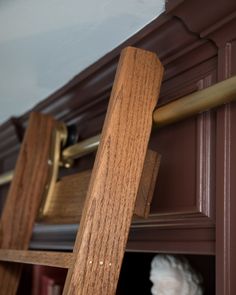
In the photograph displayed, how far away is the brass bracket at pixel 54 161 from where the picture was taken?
1001mm

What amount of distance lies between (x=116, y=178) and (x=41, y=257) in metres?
0.17

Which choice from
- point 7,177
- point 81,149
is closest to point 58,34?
point 81,149

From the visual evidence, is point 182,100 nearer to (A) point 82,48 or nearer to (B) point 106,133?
(B) point 106,133

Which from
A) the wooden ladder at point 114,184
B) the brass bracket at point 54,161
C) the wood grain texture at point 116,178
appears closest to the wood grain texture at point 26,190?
the brass bracket at point 54,161

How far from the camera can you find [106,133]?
0.67 m

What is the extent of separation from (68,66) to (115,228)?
0.43m

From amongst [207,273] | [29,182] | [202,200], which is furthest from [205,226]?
[29,182]

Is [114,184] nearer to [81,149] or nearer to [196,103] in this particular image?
[196,103]

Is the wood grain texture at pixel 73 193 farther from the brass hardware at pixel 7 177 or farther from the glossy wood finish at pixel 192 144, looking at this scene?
the brass hardware at pixel 7 177

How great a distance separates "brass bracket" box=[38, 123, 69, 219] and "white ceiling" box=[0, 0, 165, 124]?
97 mm

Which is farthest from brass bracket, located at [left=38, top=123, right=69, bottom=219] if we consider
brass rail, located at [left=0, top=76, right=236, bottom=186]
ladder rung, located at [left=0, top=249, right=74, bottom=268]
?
brass rail, located at [left=0, top=76, right=236, bottom=186]

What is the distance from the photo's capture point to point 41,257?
73 cm

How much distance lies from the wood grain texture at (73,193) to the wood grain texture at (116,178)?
51 millimetres

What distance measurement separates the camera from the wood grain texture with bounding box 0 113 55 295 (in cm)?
96
